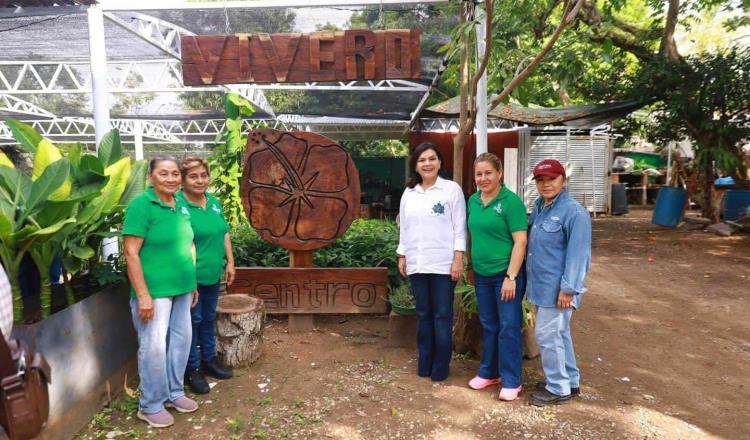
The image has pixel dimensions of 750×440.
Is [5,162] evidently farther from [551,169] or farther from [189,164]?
[551,169]

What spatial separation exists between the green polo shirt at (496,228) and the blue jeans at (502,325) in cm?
8

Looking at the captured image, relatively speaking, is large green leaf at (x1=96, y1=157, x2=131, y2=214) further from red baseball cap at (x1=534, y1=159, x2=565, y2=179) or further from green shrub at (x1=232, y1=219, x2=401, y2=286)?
red baseball cap at (x1=534, y1=159, x2=565, y2=179)

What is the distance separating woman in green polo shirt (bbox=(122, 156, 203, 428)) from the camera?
2400mm

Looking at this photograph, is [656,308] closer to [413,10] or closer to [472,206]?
[472,206]

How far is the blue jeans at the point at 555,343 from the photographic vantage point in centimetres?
268

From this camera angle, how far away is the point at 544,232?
266cm

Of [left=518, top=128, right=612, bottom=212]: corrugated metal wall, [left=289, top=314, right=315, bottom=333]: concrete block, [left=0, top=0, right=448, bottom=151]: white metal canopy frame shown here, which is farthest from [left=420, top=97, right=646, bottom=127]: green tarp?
[left=289, top=314, right=315, bottom=333]: concrete block

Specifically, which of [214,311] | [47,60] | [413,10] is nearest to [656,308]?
[413,10]

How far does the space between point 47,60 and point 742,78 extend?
397 inches

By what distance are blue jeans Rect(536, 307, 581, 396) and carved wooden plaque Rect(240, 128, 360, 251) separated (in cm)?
179

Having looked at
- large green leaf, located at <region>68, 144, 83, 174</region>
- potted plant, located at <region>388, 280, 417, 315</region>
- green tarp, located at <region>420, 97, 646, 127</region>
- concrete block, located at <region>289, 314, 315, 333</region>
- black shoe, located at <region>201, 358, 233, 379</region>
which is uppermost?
green tarp, located at <region>420, 97, 646, 127</region>

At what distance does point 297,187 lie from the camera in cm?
401

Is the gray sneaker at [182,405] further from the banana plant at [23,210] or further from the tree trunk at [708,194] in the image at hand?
the tree trunk at [708,194]

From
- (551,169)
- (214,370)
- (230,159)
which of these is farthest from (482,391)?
(230,159)
